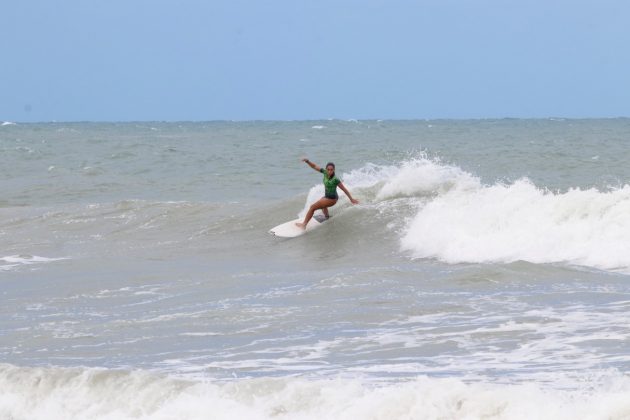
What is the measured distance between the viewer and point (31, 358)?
931 cm

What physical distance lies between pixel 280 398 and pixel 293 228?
10826 millimetres

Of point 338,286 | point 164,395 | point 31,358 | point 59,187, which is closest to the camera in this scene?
point 164,395

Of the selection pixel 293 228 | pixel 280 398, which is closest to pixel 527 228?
pixel 293 228

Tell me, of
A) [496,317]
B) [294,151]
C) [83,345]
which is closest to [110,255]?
[83,345]

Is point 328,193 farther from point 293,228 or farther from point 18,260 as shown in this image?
point 18,260

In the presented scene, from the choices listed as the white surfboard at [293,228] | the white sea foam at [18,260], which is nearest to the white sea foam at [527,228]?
the white surfboard at [293,228]

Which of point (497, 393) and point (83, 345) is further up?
point (497, 393)

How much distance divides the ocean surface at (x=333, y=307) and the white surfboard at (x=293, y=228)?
20 centimetres

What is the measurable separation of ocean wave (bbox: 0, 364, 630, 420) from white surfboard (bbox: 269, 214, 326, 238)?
9475 mm

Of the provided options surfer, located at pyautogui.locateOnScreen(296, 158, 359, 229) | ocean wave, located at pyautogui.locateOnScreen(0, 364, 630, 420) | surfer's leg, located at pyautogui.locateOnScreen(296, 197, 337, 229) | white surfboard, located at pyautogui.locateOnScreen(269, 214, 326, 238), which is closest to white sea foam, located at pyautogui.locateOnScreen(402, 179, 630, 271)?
surfer, located at pyautogui.locateOnScreen(296, 158, 359, 229)

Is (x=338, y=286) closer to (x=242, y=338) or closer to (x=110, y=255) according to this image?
(x=242, y=338)

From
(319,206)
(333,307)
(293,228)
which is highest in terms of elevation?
(319,206)

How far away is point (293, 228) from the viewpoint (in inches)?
715

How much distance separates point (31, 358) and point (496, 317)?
4.35m
